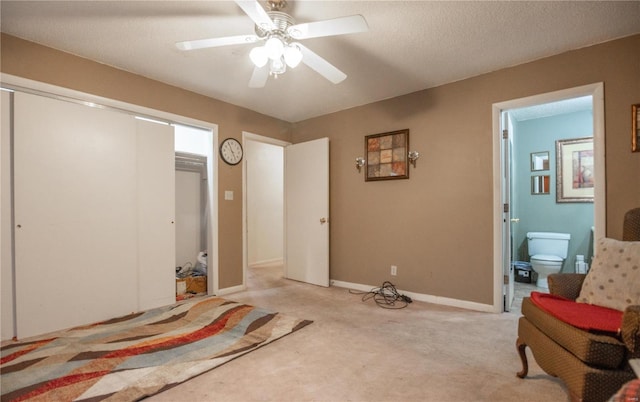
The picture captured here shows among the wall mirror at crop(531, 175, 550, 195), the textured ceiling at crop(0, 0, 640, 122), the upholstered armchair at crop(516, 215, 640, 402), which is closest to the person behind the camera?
the upholstered armchair at crop(516, 215, 640, 402)

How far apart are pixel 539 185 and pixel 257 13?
465 centimetres

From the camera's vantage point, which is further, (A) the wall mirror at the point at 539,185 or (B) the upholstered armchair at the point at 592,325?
(A) the wall mirror at the point at 539,185

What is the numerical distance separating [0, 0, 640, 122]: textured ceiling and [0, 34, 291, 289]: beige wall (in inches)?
3.9

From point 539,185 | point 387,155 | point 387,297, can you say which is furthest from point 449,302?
point 539,185

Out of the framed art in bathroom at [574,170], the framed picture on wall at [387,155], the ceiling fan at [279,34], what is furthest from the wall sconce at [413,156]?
the framed art in bathroom at [574,170]

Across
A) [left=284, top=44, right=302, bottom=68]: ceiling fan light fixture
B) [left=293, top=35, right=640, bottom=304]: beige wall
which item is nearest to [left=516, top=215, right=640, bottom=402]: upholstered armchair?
[left=293, top=35, right=640, bottom=304]: beige wall

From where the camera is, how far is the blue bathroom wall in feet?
13.1

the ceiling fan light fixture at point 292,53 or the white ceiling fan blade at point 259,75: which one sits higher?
the white ceiling fan blade at point 259,75

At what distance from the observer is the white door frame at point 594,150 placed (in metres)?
2.31

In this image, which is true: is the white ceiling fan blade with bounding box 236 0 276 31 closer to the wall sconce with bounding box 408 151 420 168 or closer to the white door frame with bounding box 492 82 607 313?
the wall sconce with bounding box 408 151 420 168

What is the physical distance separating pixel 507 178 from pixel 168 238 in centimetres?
361

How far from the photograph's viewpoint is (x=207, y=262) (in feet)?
11.5

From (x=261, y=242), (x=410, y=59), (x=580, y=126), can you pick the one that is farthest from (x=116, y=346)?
(x=580, y=126)

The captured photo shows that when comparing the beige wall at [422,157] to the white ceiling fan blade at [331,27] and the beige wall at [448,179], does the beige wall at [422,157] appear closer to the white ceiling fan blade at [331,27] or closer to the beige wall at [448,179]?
the beige wall at [448,179]
